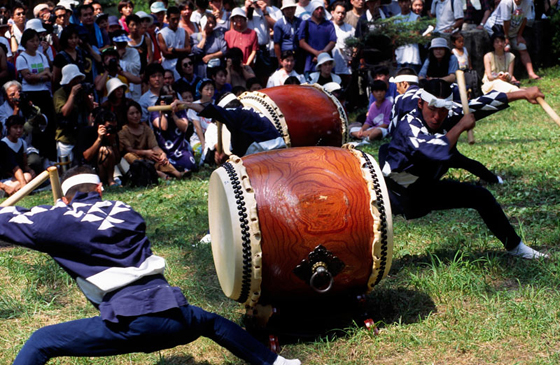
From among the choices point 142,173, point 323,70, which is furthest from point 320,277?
point 323,70

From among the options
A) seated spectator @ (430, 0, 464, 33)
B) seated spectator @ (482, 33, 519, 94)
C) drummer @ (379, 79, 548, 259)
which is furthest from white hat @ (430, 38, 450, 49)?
drummer @ (379, 79, 548, 259)

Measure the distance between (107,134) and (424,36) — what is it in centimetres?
487

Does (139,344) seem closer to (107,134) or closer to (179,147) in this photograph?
(107,134)

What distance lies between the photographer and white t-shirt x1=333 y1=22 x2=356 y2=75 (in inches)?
379

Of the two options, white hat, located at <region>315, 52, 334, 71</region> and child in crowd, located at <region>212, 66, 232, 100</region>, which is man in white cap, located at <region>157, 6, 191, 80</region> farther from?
white hat, located at <region>315, 52, 334, 71</region>

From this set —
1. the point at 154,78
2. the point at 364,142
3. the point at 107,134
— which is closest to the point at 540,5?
the point at 364,142

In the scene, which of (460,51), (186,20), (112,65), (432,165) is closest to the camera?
(432,165)

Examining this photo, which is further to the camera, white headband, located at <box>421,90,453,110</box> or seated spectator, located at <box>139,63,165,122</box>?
seated spectator, located at <box>139,63,165,122</box>

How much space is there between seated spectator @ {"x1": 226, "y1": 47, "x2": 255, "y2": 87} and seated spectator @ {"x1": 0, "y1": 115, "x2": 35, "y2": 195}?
102 inches

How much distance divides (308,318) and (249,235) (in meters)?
0.62

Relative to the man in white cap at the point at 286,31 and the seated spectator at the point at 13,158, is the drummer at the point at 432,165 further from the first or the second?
the man in white cap at the point at 286,31

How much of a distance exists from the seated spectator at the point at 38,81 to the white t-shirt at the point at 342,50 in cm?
384

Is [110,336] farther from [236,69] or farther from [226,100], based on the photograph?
[236,69]

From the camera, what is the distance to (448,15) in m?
10.9
